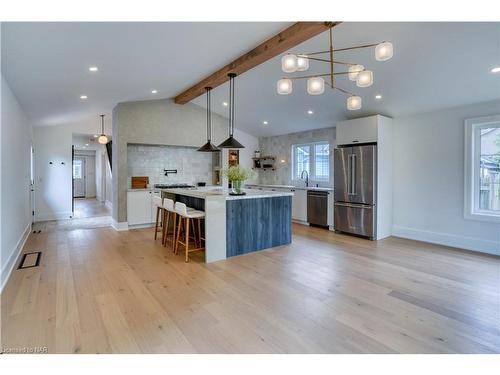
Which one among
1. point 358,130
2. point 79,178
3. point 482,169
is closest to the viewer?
point 482,169

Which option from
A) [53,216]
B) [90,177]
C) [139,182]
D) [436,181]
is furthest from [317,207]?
[90,177]

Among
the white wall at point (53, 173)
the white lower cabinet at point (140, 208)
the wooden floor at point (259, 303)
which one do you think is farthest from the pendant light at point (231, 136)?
the white wall at point (53, 173)

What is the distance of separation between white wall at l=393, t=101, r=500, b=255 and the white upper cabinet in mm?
674

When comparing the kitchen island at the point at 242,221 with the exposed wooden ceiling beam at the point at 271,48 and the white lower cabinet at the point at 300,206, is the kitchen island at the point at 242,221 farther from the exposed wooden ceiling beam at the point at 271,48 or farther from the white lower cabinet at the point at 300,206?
the exposed wooden ceiling beam at the point at 271,48

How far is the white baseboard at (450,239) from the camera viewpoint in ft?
14.3

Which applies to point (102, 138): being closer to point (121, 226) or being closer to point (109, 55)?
point (121, 226)

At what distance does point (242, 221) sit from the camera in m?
4.32

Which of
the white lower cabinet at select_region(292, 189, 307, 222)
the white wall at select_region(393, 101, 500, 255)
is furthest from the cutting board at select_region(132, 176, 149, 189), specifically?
the white wall at select_region(393, 101, 500, 255)

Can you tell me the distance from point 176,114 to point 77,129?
3.27m

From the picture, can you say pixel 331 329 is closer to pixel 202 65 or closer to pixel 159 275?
pixel 159 275

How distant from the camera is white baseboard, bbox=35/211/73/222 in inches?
280

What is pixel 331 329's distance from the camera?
2.22 metres

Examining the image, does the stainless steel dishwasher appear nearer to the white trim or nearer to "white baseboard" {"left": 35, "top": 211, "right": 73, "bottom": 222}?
the white trim

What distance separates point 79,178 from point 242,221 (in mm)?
11714
